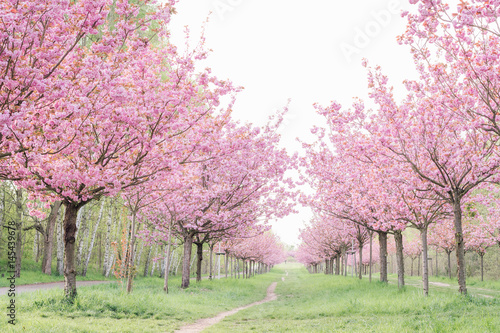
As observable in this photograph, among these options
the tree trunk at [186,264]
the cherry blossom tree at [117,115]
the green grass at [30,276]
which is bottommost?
the green grass at [30,276]

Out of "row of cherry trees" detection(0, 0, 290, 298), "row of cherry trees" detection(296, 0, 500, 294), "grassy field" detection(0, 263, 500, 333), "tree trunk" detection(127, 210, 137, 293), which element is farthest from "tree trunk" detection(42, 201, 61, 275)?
"row of cherry trees" detection(296, 0, 500, 294)

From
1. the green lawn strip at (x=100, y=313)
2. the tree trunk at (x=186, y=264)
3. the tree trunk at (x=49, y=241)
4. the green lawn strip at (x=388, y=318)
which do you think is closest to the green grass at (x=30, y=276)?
the tree trunk at (x=49, y=241)

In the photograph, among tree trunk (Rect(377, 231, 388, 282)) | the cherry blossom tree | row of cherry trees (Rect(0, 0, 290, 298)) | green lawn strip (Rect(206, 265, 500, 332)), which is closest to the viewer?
row of cherry trees (Rect(0, 0, 290, 298))

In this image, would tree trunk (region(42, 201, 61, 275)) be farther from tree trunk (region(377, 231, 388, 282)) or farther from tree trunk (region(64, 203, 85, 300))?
tree trunk (region(377, 231, 388, 282))

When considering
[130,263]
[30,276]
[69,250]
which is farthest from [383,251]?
[30,276]

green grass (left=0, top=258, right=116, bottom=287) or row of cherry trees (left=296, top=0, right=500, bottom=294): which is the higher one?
row of cherry trees (left=296, top=0, right=500, bottom=294)

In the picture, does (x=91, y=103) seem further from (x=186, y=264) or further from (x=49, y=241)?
(x=49, y=241)

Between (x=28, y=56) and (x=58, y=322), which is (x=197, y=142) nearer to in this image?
(x=28, y=56)

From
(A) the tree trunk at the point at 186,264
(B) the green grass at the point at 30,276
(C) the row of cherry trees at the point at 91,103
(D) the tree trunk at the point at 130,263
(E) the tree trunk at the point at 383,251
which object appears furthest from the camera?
(E) the tree trunk at the point at 383,251

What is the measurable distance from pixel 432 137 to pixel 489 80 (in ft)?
9.96

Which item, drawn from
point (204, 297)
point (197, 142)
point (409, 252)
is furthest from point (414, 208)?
point (409, 252)

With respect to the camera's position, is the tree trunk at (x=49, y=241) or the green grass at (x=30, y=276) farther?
the tree trunk at (x=49, y=241)

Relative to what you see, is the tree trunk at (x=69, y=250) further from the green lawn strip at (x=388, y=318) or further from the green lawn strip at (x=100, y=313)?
the green lawn strip at (x=388, y=318)

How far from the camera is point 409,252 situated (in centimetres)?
5200
